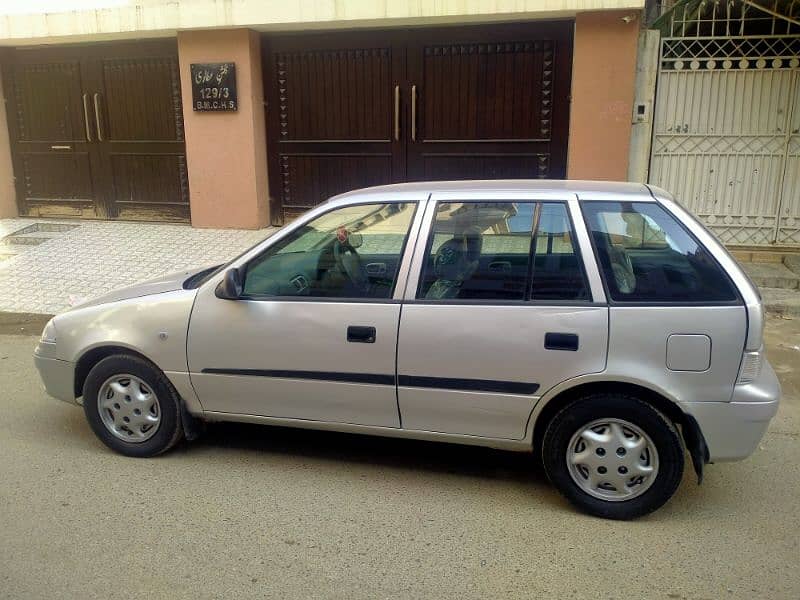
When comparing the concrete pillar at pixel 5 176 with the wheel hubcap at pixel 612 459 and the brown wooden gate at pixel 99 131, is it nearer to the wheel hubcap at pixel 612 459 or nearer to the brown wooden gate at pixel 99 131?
the brown wooden gate at pixel 99 131

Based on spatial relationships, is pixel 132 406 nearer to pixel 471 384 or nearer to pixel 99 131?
pixel 471 384

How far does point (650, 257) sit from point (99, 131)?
9648mm

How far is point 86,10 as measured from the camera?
976 cm

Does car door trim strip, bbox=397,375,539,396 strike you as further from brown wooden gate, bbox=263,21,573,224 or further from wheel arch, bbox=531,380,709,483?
brown wooden gate, bbox=263,21,573,224

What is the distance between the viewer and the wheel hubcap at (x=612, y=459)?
3367 millimetres

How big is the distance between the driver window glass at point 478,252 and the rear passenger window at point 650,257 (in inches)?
14.0

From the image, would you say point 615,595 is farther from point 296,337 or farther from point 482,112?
point 482,112

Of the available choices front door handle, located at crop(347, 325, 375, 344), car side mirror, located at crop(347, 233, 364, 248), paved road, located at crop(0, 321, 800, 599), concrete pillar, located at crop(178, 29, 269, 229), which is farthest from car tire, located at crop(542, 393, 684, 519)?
concrete pillar, located at crop(178, 29, 269, 229)

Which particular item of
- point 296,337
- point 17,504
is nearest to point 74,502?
point 17,504

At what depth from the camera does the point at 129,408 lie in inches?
163

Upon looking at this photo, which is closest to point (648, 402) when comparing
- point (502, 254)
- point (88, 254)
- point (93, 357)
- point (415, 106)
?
point (502, 254)

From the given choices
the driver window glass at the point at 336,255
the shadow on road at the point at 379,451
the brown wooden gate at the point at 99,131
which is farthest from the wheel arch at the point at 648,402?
the brown wooden gate at the point at 99,131

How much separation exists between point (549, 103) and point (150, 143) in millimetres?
5904

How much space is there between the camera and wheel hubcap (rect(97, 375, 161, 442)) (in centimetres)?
411
